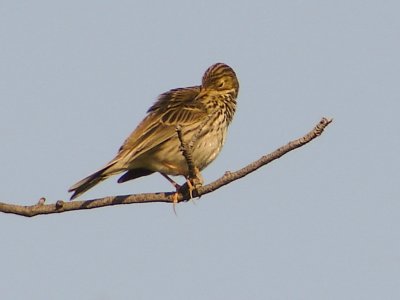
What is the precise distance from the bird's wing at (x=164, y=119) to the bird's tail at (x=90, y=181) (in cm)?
27

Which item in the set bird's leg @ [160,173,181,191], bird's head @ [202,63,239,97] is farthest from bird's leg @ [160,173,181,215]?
bird's head @ [202,63,239,97]

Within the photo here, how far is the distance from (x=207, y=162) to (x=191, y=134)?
0.36 metres

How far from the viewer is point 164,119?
9.27 meters

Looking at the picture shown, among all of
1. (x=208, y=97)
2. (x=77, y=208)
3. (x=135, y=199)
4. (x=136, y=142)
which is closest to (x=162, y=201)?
(x=135, y=199)

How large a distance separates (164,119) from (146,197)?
2356mm

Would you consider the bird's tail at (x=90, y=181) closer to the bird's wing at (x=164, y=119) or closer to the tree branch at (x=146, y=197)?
the bird's wing at (x=164, y=119)

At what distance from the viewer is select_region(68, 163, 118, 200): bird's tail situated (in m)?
7.85

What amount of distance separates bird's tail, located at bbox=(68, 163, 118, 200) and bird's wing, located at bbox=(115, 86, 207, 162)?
0.90 feet

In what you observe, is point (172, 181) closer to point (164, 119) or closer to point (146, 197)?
point (164, 119)

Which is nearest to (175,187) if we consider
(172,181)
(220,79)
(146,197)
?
(172,181)

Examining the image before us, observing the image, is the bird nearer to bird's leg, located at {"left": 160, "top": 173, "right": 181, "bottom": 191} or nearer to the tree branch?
bird's leg, located at {"left": 160, "top": 173, "right": 181, "bottom": 191}

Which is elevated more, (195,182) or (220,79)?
(220,79)

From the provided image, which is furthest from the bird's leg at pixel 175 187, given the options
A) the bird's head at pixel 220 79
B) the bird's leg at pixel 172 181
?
the bird's head at pixel 220 79

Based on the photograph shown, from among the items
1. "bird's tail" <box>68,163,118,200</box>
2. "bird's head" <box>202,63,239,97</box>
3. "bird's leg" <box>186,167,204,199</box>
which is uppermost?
"bird's head" <box>202,63,239,97</box>
